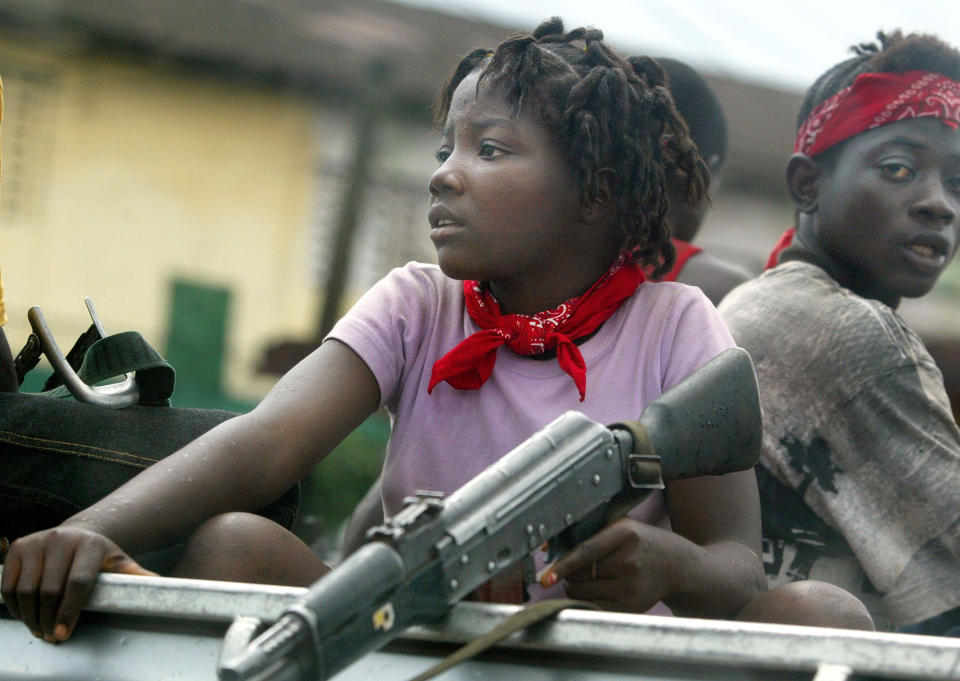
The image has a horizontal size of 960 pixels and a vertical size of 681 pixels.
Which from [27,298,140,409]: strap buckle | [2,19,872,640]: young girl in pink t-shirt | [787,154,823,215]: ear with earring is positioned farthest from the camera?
[787,154,823,215]: ear with earring

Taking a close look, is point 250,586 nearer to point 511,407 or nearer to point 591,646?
point 591,646

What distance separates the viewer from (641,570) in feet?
6.04

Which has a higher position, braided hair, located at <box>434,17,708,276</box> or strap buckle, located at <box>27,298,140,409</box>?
braided hair, located at <box>434,17,708,276</box>

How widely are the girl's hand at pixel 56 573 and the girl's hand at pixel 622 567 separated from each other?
0.60 m

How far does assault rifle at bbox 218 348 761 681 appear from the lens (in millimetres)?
1403

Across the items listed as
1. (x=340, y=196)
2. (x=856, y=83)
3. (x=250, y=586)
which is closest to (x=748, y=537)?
(x=250, y=586)

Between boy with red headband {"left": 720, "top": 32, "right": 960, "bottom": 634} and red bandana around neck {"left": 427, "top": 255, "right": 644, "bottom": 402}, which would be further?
boy with red headband {"left": 720, "top": 32, "right": 960, "bottom": 634}

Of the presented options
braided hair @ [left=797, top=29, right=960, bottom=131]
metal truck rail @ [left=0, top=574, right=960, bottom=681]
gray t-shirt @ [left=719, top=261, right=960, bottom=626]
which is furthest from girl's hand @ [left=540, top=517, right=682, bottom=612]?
braided hair @ [left=797, top=29, right=960, bottom=131]

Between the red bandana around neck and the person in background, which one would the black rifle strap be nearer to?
the red bandana around neck

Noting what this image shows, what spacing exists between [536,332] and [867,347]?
748 millimetres

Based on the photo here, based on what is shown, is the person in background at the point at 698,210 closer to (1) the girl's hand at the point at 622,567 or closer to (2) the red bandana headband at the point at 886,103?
(2) the red bandana headband at the point at 886,103

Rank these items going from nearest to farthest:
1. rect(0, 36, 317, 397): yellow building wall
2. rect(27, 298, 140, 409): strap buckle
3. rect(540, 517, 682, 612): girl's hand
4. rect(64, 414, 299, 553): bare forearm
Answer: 1. rect(540, 517, 682, 612): girl's hand
2. rect(64, 414, 299, 553): bare forearm
3. rect(27, 298, 140, 409): strap buckle
4. rect(0, 36, 317, 397): yellow building wall

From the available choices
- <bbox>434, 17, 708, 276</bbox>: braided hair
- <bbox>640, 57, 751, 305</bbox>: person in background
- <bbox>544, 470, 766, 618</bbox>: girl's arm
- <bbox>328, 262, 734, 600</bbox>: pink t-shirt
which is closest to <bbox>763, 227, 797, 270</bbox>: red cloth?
<bbox>640, 57, 751, 305</bbox>: person in background

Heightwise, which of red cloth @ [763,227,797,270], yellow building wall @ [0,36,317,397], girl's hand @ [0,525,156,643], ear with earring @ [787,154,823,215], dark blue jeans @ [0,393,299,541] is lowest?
yellow building wall @ [0,36,317,397]
